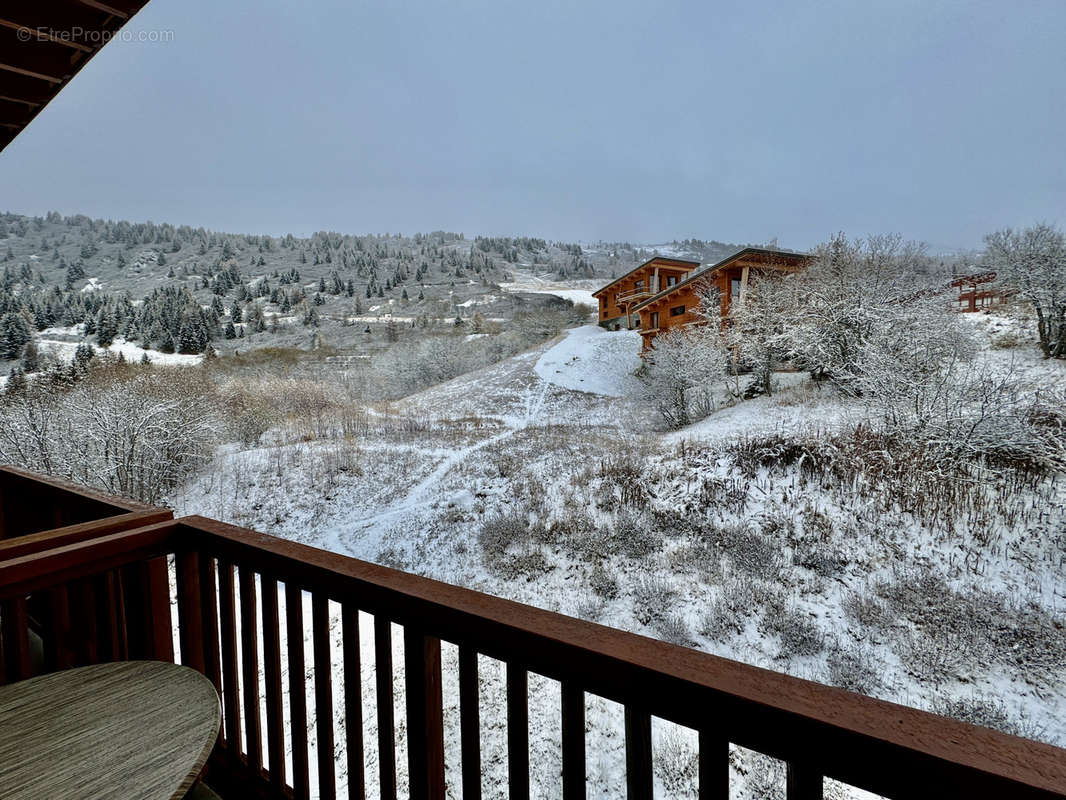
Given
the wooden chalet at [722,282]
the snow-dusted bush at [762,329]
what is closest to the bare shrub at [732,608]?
the snow-dusted bush at [762,329]

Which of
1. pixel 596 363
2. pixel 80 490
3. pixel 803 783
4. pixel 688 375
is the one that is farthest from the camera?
pixel 596 363

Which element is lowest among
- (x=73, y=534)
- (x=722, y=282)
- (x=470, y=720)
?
(x=470, y=720)

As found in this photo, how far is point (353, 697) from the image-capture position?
1240mm

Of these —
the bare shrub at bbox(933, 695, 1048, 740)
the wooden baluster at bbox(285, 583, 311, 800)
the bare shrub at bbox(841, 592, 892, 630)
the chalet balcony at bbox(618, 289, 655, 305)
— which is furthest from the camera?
the chalet balcony at bbox(618, 289, 655, 305)

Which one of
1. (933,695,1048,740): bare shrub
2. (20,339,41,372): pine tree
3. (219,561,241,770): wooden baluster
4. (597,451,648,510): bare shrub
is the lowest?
(933,695,1048,740): bare shrub

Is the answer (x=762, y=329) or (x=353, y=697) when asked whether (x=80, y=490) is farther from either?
(x=762, y=329)

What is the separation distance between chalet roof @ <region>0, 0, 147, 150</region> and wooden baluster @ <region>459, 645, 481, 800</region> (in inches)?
107

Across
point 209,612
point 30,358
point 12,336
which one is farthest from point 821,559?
point 12,336

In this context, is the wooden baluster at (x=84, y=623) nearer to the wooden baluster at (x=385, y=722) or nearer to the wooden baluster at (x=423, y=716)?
the wooden baluster at (x=385, y=722)

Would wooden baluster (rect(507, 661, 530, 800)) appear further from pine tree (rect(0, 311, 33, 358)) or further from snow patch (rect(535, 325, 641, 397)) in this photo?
pine tree (rect(0, 311, 33, 358))

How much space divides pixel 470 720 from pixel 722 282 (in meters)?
18.3

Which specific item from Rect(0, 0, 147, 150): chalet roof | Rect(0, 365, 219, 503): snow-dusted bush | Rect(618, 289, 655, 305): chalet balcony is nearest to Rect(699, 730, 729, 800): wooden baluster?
Rect(0, 0, 147, 150): chalet roof

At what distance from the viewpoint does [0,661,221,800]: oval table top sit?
34.8 inches

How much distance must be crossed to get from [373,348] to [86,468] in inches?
862
